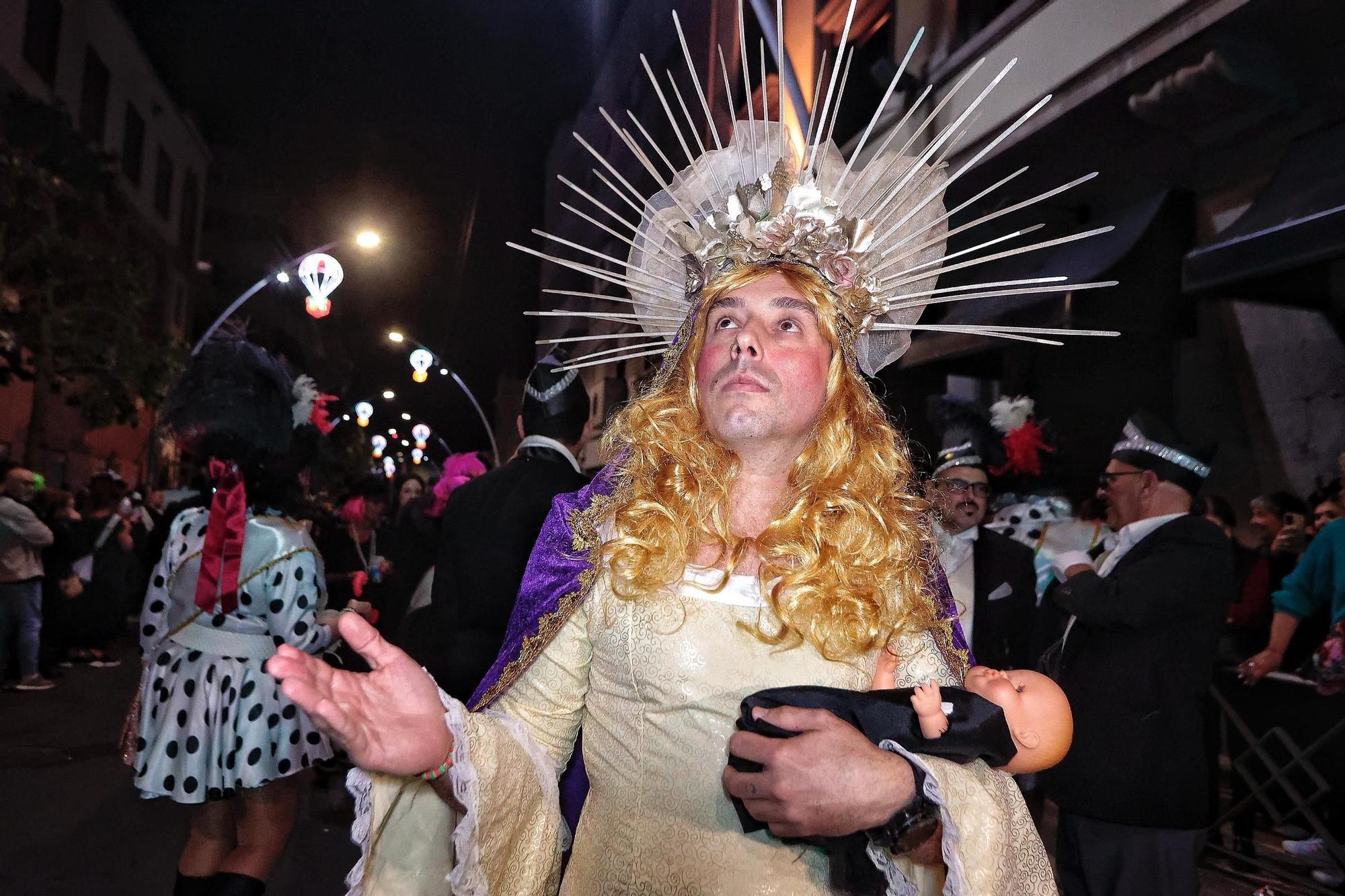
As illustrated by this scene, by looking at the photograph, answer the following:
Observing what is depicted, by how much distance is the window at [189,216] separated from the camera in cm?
3092

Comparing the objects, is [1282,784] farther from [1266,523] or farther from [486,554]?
[486,554]

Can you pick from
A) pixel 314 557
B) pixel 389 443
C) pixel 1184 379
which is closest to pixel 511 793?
pixel 314 557

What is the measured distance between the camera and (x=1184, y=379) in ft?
24.8

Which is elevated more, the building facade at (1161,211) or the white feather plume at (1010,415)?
the building facade at (1161,211)

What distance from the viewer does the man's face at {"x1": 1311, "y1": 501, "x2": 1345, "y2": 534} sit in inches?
205

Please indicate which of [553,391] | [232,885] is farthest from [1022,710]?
[232,885]

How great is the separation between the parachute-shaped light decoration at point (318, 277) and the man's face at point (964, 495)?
40.0 ft

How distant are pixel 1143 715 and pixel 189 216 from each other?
113ft

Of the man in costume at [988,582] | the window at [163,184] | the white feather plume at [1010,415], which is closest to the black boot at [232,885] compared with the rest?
the man in costume at [988,582]

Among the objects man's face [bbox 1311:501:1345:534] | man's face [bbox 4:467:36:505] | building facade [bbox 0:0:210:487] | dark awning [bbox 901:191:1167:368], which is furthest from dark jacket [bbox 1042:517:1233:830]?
building facade [bbox 0:0:210:487]

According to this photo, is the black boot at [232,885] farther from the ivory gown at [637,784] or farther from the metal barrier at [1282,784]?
the metal barrier at [1282,784]

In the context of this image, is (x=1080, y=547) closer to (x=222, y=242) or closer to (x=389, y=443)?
(x=222, y=242)

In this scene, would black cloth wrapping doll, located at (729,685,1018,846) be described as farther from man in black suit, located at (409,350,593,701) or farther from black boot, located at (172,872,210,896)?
black boot, located at (172,872,210,896)

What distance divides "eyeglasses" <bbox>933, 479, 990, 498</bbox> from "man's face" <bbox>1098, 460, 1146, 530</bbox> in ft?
2.02
